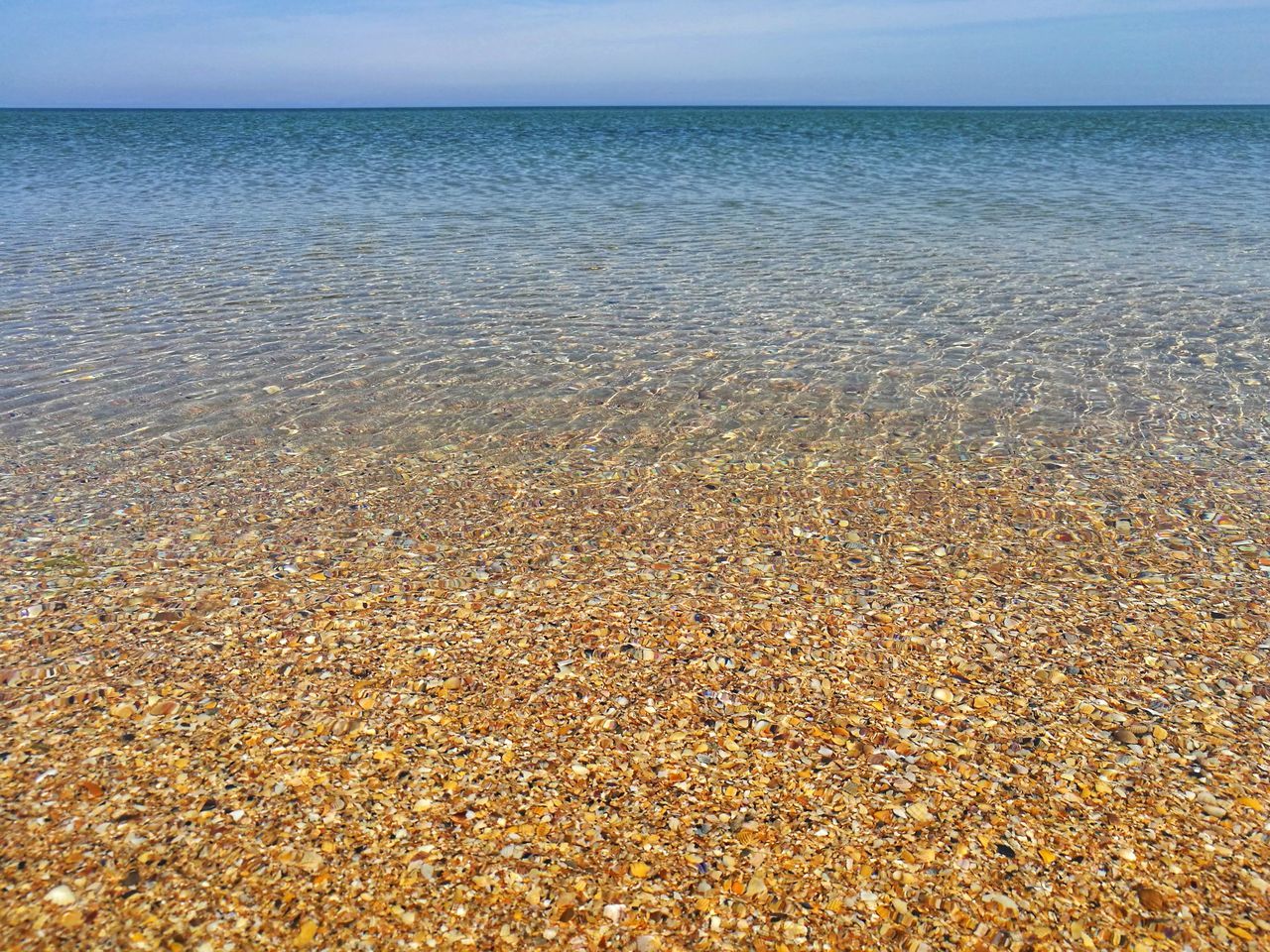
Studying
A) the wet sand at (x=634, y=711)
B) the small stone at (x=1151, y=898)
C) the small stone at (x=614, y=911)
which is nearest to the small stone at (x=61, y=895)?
Answer: the wet sand at (x=634, y=711)

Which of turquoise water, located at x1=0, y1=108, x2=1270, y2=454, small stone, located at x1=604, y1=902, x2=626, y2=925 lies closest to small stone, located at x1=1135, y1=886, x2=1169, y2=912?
small stone, located at x1=604, y1=902, x2=626, y2=925

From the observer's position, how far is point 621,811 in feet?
11.5

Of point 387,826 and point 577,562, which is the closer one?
point 387,826

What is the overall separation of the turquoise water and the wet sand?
135 centimetres

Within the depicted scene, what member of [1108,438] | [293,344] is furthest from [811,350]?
[293,344]

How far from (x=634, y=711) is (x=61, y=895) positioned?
6.98ft

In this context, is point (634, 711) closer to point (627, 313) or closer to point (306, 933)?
point (306, 933)

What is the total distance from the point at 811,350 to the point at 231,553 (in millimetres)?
5992

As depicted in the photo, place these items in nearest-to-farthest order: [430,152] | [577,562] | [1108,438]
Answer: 1. [577,562]
2. [1108,438]
3. [430,152]

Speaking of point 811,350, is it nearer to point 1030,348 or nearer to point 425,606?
point 1030,348

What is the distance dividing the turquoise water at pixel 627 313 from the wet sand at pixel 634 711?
1347mm

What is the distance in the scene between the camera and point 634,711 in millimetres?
4078

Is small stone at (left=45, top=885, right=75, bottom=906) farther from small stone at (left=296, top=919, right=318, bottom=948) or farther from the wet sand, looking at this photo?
small stone at (left=296, top=919, right=318, bottom=948)

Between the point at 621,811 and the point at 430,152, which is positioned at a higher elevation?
the point at 430,152
